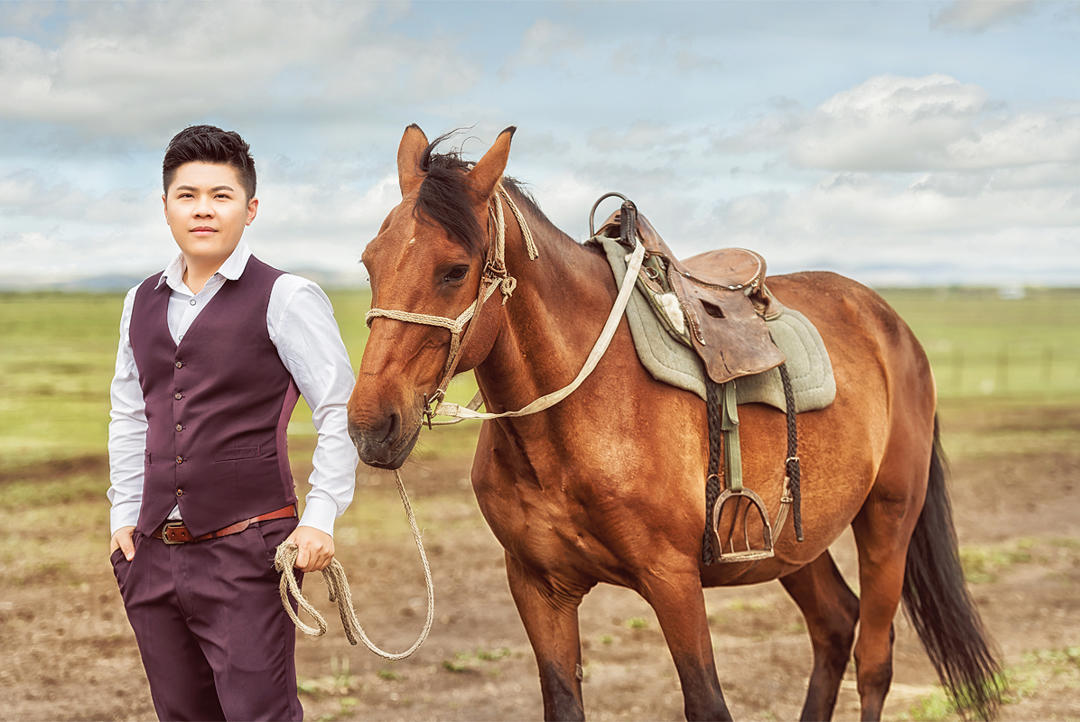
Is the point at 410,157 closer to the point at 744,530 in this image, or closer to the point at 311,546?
the point at 311,546

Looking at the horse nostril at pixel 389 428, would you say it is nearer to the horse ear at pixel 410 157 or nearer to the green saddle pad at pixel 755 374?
the horse ear at pixel 410 157

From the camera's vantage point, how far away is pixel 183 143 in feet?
7.89

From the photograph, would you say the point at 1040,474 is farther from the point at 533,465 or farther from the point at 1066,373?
the point at 1066,373

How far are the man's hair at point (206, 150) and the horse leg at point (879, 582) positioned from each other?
3060 mm

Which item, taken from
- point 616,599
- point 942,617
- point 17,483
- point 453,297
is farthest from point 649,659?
point 17,483

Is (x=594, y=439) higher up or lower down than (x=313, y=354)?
lower down

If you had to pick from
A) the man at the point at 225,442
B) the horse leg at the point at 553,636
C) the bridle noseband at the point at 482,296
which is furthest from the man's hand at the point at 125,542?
the horse leg at the point at 553,636

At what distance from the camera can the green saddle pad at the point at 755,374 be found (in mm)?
2998

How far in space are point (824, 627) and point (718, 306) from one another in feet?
5.90

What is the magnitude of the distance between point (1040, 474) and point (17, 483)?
12.4 metres

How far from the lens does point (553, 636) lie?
10.3 feet

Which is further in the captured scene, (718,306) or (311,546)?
(718,306)

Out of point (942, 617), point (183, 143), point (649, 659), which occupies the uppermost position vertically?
point (183, 143)

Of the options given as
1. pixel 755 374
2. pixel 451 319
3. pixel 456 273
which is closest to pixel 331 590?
pixel 451 319
